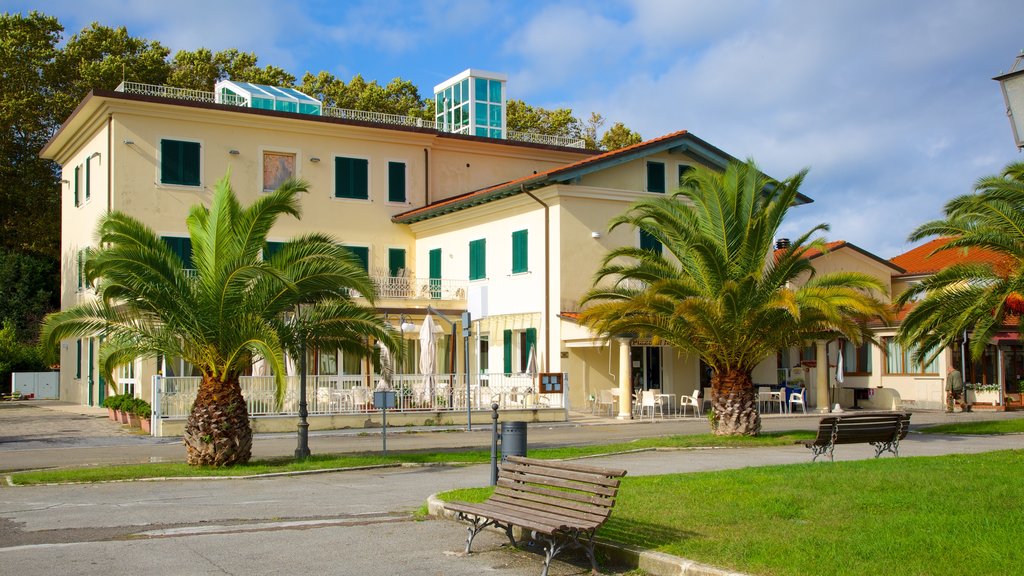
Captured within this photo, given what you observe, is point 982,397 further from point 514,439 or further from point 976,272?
point 514,439

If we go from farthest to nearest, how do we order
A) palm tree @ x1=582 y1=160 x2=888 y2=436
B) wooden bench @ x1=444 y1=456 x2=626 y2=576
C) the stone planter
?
the stone planter → palm tree @ x1=582 y1=160 x2=888 y2=436 → wooden bench @ x1=444 y1=456 x2=626 y2=576

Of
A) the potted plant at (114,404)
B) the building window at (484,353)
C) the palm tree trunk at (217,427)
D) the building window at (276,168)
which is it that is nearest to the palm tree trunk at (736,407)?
the palm tree trunk at (217,427)

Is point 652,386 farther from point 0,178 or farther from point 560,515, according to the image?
point 0,178

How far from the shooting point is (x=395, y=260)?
1421 inches

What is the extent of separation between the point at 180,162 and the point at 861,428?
79.1ft

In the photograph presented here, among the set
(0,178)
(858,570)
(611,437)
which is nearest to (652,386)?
(611,437)

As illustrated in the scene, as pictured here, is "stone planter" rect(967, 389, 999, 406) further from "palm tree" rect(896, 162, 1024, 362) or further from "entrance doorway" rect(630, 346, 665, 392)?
"palm tree" rect(896, 162, 1024, 362)

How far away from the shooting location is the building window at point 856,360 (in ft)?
119

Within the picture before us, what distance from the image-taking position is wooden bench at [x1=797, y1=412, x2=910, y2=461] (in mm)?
14930

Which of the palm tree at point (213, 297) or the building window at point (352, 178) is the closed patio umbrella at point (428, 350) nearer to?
the building window at point (352, 178)

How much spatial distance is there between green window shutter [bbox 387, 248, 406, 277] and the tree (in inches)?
825

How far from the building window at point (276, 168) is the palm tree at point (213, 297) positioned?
17235 mm

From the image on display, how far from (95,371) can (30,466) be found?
1724 centimetres

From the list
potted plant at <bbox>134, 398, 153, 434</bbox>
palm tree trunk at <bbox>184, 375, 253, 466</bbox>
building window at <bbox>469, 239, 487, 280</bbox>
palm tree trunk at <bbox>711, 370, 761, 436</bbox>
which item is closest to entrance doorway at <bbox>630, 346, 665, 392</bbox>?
building window at <bbox>469, 239, 487, 280</bbox>
